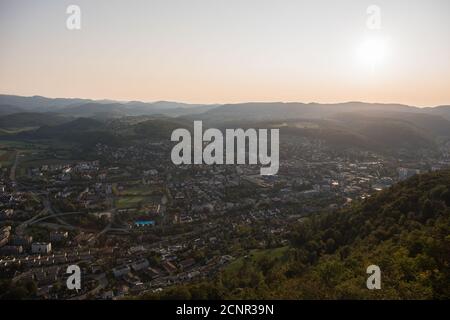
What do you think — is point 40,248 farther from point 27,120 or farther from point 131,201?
point 27,120

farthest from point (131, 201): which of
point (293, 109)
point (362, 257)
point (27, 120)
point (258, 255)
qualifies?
point (293, 109)

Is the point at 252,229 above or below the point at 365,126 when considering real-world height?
below

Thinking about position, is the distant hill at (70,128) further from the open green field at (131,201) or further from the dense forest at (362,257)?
the dense forest at (362,257)

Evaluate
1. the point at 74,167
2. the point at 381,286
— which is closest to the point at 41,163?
the point at 74,167

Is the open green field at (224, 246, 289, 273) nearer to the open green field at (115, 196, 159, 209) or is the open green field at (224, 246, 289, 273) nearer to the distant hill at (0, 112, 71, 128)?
the open green field at (115, 196, 159, 209)

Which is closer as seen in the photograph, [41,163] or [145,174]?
[145,174]

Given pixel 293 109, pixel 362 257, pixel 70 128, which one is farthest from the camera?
pixel 293 109

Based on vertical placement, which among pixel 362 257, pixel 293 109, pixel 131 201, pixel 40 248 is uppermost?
pixel 293 109
